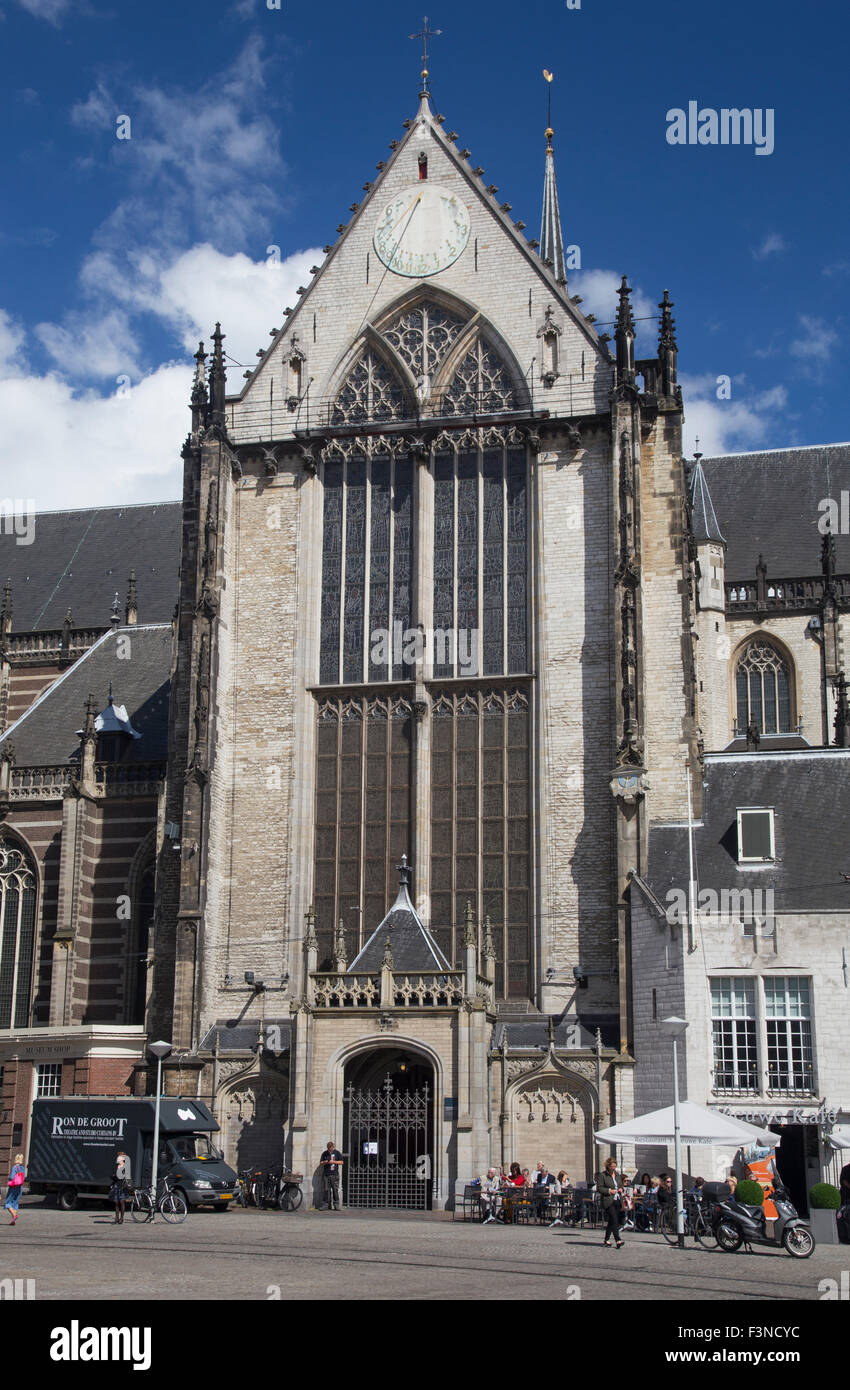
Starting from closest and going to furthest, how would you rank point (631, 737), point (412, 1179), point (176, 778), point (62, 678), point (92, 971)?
point (412, 1179) → point (631, 737) → point (176, 778) → point (92, 971) → point (62, 678)

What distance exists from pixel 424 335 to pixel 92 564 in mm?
18495

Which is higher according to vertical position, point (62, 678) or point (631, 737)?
point (62, 678)

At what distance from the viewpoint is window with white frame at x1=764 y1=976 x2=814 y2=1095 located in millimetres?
28578

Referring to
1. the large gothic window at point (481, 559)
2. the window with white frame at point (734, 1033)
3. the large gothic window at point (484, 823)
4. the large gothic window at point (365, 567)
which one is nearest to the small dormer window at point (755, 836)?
the window with white frame at point (734, 1033)

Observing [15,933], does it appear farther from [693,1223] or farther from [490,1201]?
[693,1223]

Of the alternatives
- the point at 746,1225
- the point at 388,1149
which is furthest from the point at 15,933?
the point at 746,1225

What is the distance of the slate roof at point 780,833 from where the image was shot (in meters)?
29.7

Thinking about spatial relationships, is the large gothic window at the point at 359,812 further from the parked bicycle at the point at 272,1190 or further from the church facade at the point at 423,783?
the parked bicycle at the point at 272,1190

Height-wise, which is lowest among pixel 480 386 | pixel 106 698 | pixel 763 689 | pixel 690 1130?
pixel 690 1130

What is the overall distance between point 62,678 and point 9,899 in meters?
7.66

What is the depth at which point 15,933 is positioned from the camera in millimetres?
39062

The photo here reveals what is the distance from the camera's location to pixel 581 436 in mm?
34875

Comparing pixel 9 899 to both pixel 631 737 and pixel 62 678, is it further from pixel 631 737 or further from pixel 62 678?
pixel 631 737
